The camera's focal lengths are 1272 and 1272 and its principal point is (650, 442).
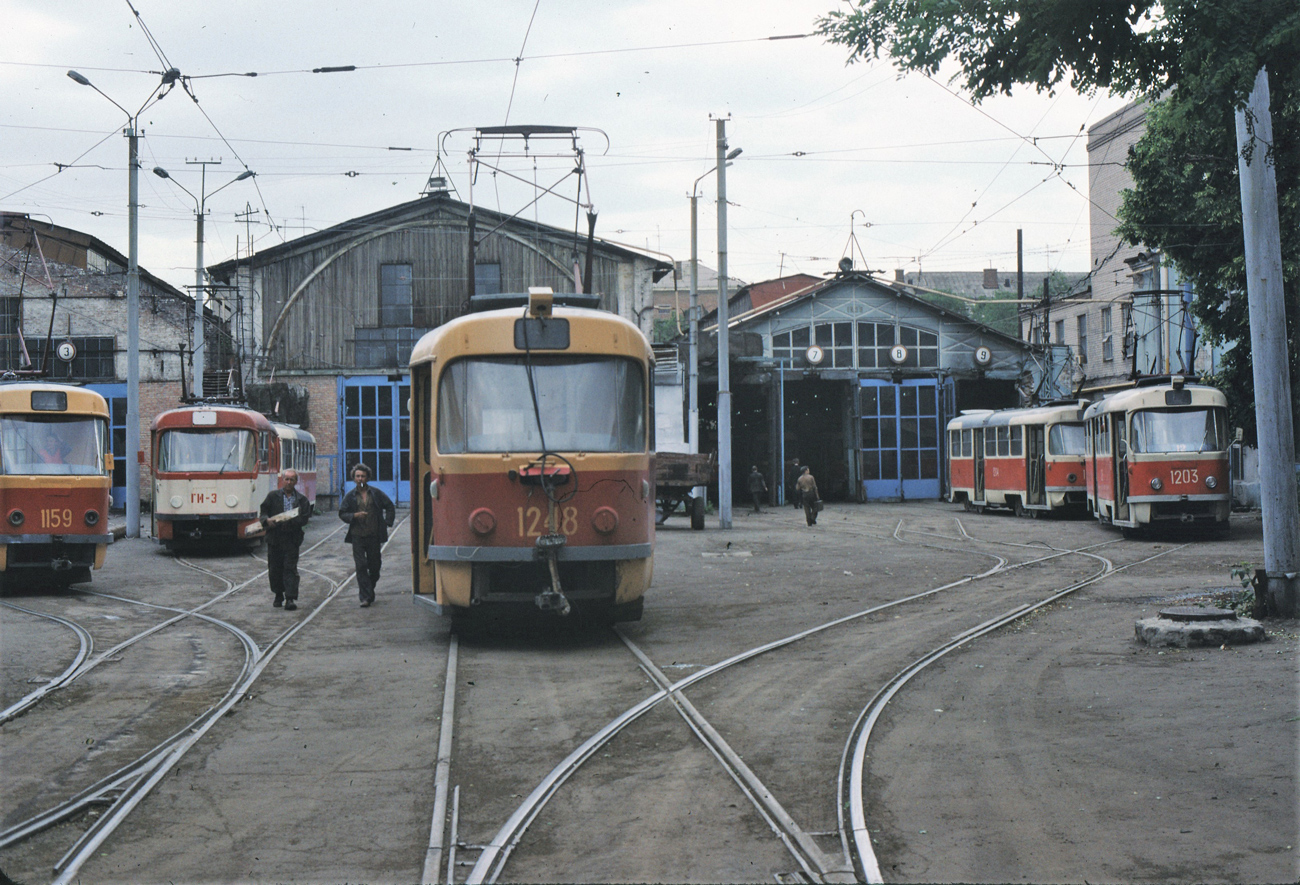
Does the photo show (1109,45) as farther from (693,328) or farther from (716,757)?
(693,328)

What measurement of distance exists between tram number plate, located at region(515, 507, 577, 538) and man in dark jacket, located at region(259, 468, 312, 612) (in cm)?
491

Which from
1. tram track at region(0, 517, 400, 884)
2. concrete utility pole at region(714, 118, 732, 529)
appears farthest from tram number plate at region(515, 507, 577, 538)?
concrete utility pole at region(714, 118, 732, 529)

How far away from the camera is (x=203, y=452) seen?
974 inches

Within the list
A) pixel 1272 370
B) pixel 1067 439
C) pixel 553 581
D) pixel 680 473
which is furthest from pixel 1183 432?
pixel 553 581

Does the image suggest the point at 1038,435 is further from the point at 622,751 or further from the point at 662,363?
the point at 622,751

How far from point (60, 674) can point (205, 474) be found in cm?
1442

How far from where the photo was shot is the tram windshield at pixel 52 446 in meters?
16.7

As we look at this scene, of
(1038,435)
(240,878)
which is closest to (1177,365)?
(1038,435)

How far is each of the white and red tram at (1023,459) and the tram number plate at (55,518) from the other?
22.4 metres

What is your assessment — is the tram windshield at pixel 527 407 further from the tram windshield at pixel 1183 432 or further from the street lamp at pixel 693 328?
the street lamp at pixel 693 328

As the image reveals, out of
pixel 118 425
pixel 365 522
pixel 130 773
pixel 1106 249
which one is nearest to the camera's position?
pixel 130 773

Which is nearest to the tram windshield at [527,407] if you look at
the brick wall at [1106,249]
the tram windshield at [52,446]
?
the tram windshield at [52,446]

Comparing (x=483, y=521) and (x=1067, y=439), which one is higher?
(x=1067, y=439)

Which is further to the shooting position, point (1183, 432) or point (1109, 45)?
point (1183, 432)
